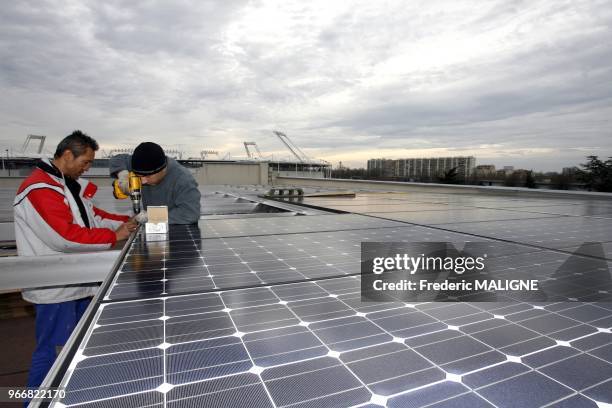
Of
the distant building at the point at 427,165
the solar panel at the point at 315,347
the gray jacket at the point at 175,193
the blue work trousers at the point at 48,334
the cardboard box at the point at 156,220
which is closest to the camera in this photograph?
the solar panel at the point at 315,347

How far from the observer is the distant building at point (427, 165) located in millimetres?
35619

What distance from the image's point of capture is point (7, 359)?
863 centimetres

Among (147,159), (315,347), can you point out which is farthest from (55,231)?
(315,347)

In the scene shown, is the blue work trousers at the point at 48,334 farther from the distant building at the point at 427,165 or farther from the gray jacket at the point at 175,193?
the distant building at the point at 427,165

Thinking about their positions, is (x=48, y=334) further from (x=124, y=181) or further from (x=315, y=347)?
(x=315, y=347)

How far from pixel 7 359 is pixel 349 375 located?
10.7 meters

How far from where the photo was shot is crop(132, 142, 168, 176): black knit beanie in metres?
4.59

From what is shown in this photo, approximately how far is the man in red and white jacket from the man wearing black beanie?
36.9 inches

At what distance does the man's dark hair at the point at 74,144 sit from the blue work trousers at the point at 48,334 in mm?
1607

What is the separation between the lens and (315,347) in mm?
1880

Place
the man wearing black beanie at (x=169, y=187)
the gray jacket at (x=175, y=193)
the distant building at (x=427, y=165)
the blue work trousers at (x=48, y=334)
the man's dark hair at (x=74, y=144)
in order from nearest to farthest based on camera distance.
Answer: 1. the blue work trousers at (x=48, y=334)
2. the man's dark hair at (x=74, y=144)
3. the man wearing black beanie at (x=169, y=187)
4. the gray jacket at (x=175, y=193)
5. the distant building at (x=427, y=165)

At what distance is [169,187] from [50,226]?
1957 millimetres

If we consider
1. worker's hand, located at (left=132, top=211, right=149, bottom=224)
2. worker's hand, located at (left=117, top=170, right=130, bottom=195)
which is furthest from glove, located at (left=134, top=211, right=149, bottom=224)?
worker's hand, located at (left=117, top=170, right=130, bottom=195)

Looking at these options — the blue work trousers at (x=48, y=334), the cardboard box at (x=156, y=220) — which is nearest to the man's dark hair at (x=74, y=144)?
the cardboard box at (x=156, y=220)
